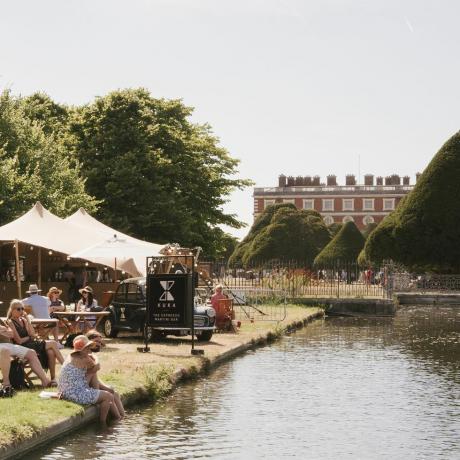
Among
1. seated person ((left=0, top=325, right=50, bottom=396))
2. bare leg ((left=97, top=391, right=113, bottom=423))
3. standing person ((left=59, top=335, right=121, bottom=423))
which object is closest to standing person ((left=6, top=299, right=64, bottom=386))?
seated person ((left=0, top=325, right=50, bottom=396))

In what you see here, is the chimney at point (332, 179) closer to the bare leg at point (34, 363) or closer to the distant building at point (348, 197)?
the distant building at point (348, 197)

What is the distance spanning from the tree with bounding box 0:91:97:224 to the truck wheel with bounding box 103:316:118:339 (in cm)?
1286

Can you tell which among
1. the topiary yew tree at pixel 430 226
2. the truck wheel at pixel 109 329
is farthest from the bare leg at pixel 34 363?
the topiary yew tree at pixel 430 226

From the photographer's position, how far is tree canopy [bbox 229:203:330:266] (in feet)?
271

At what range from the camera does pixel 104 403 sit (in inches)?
494

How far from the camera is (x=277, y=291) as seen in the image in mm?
43188

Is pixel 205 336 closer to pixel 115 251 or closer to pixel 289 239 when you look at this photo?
Answer: pixel 115 251

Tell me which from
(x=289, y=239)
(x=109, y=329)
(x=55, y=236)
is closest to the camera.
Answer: (x=109, y=329)

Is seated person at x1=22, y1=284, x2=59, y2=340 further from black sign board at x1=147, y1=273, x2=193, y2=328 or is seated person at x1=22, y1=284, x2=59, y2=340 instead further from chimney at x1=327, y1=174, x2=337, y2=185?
chimney at x1=327, y1=174, x2=337, y2=185

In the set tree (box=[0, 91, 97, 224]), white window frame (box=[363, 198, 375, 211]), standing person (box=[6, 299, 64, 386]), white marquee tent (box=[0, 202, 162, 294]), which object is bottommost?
standing person (box=[6, 299, 64, 386])

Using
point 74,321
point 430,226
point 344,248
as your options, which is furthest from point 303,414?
point 344,248

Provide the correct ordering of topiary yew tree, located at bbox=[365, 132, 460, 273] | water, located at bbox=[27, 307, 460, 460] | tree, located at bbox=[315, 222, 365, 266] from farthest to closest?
tree, located at bbox=[315, 222, 365, 266]
topiary yew tree, located at bbox=[365, 132, 460, 273]
water, located at bbox=[27, 307, 460, 460]

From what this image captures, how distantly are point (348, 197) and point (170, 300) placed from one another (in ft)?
365

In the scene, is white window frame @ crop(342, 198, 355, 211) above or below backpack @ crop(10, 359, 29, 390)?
above
